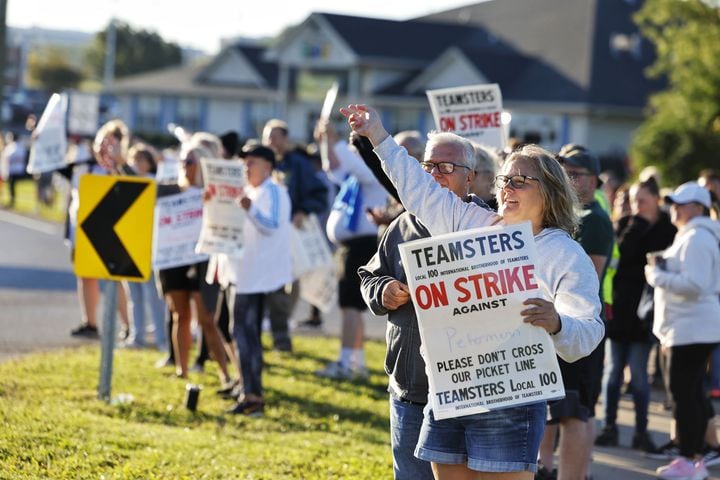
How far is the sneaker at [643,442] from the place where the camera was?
9219 mm

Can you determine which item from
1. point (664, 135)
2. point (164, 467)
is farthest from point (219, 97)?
point (164, 467)

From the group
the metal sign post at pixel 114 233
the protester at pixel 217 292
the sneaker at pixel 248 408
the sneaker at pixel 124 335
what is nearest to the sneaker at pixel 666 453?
the sneaker at pixel 248 408

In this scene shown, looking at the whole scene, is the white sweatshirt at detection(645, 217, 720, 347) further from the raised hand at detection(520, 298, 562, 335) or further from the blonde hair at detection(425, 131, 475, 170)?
the raised hand at detection(520, 298, 562, 335)

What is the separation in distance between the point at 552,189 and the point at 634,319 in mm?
4711

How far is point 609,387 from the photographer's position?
9430 millimetres

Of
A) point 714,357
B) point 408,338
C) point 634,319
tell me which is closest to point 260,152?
point 634,319

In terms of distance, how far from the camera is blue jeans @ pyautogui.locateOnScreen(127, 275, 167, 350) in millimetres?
12430

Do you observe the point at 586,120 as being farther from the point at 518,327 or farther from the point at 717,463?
the point at 518,327

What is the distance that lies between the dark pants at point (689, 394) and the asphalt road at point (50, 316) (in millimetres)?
369

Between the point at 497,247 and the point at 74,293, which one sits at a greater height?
the point at 497,247

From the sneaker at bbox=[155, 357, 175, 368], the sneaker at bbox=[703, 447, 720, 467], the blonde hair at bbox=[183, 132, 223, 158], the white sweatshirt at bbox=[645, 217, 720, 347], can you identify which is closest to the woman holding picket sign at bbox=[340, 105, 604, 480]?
the white sweatshirt at bbox=[645, 217, 720, 347]

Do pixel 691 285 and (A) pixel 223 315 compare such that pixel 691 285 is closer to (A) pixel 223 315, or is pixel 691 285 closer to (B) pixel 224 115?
(A) pixel 223 315

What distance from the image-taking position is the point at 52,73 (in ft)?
285

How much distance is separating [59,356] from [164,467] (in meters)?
4.65
